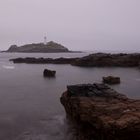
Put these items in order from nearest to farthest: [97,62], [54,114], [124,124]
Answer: [124,124] → [54,114] → [97,62]

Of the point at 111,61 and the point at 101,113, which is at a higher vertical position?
the point at 101,113

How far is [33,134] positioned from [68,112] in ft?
16.1

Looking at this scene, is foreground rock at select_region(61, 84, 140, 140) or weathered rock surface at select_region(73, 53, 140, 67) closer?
foreground rock at select_region(61, 84, 140, 140)

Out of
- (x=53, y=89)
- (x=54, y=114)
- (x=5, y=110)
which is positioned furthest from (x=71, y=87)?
(x=53, y=89)

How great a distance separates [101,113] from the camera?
17.4 m

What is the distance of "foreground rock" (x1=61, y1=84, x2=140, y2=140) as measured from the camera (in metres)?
15.7

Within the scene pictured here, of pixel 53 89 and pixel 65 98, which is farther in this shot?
pixel 53 89

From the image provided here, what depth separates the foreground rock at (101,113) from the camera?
15672mm

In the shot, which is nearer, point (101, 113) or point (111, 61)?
point (101, 113)

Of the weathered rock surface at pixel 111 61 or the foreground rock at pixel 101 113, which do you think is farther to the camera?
the weathered rock surface at pixel 111 61

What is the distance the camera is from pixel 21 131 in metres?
20.1

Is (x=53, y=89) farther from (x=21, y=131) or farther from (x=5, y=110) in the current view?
(x=21, y=131)

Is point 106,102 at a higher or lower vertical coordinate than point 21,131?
higher

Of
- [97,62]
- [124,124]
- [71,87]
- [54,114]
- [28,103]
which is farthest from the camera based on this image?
[97,62]
